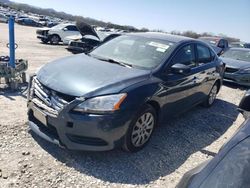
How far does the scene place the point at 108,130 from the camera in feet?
12.0

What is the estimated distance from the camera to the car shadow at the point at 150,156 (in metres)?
3.76

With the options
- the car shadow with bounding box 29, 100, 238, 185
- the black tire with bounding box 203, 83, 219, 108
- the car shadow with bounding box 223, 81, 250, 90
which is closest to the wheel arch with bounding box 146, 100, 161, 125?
the car shadow with bounding box 29, 100, 238, 185

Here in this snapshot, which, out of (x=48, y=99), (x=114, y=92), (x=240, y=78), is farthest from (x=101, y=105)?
(x=240, y=78)

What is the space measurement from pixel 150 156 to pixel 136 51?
178 centimetres

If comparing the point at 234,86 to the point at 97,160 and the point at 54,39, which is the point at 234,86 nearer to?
the point at 97,160

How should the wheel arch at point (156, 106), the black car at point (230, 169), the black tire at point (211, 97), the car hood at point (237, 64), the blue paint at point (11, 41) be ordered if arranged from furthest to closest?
the car hood at point (237, 64)
the black tire at point (211, 97)
the blue paint at point (11, 41)
the wheel arch at point (156, 106)
the black car at point (230, 169)

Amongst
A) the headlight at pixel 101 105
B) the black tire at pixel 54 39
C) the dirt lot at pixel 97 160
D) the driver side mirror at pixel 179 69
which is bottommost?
the black tire at pixel 54 39

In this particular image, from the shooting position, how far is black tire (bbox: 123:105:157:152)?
4.00m

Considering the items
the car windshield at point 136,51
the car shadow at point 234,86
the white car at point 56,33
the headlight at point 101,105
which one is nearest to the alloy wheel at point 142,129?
the headlight at point 101,105

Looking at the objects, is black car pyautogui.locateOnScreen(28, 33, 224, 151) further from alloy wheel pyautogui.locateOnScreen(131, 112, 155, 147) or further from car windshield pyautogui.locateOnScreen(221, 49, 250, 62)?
car windshield pyautogui.locateOnScreen(221, 49, 250, 62)

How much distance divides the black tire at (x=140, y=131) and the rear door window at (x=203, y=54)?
2.13m

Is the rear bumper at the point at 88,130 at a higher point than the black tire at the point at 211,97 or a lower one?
higher

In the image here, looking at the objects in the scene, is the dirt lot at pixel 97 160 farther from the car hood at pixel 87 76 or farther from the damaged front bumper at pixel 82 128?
the car hood at pixel 87 76

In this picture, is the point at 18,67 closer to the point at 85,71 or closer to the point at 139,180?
the point at 85,71
